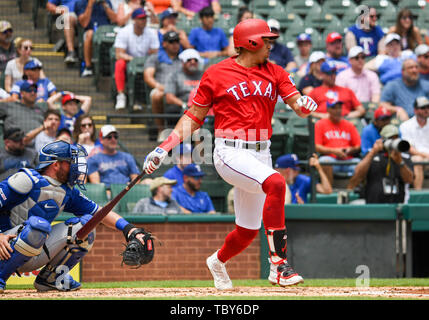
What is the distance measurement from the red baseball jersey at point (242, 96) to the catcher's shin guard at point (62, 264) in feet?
4.22

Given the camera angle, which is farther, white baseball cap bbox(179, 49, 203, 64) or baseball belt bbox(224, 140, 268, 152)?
white baseball cap bbox(179, 49, 203, 64)

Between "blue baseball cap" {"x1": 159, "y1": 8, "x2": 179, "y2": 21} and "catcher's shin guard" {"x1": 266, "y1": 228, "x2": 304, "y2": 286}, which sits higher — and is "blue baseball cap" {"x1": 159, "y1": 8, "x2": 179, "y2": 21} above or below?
above

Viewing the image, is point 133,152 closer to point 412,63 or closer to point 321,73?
point 321,73

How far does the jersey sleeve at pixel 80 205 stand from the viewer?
6.16 metres

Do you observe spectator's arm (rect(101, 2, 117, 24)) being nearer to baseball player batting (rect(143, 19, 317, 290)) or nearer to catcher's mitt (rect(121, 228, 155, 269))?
baseball player batting (rect(143, 19, 317, 290))

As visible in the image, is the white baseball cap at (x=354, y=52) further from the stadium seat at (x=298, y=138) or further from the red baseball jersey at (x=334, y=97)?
the stadium seat at (x=298, y=138)

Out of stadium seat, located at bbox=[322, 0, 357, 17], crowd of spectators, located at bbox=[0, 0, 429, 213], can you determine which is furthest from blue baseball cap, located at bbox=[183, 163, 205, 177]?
stadium seat, located at bbox=[322, 0, 357, 17]

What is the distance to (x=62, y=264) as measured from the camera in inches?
243

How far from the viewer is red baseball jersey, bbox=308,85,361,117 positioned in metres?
10.3

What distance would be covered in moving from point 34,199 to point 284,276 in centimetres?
188

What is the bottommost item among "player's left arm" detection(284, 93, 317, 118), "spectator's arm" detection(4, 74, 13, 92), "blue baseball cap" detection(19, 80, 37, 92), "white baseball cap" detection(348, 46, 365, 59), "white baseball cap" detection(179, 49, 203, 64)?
"player's left arm" detection(284, 93, 317, 118)

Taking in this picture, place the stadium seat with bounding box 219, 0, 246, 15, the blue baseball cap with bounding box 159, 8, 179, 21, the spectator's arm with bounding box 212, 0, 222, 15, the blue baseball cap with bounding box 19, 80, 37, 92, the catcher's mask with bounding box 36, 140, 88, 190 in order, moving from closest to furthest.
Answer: the catcher's mask with bounding box 36, 140, 88, 190 → the blue baseball cap with bounding box 19, 80, 37, 92 → the blue baseball cap with bounding box 159, 8, 179, 21 → the spectator's arm with bounding box 212, 0, 222, 15 → the stadium seat with bounding box 219, 0, 246, 15

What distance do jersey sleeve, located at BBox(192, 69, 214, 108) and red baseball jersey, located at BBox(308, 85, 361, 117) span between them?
15.1 ft

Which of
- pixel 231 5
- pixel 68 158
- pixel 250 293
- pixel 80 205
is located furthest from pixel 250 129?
pixel 231 5
